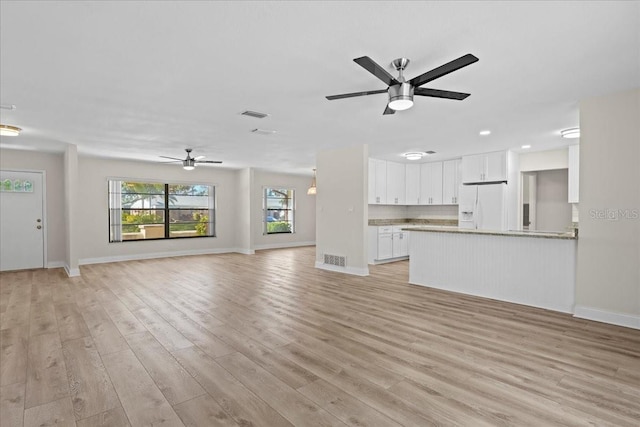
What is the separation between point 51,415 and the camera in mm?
2072

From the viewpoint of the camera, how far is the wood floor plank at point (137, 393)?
6.64 feet

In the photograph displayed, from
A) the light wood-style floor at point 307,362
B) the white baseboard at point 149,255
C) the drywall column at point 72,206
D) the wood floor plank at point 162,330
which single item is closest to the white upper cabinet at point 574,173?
the light wood-style floor at point 307,362

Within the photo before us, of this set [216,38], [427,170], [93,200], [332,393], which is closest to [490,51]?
[216,38]

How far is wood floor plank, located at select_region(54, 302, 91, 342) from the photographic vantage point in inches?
134

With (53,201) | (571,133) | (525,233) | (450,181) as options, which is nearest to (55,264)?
(53,201)

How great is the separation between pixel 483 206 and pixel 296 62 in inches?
230

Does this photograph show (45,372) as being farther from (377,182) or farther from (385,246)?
(377,182)

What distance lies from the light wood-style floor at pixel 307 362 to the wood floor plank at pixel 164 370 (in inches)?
0.6

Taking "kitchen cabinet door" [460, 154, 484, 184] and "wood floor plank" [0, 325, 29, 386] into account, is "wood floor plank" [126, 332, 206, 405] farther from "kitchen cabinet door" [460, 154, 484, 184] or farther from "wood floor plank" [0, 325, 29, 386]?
"kitchen cabinet door" [460, 154, 484, 184]

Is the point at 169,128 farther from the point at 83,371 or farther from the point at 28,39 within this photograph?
the point at 83,371

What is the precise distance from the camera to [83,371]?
2.63m

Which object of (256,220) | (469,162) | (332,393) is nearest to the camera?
(332,393)

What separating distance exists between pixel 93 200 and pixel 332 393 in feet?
27.2

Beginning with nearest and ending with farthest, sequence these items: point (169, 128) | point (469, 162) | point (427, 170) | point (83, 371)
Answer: point (83, 371) < point (169, 128) < point (469, 162) < point (427, 170)
